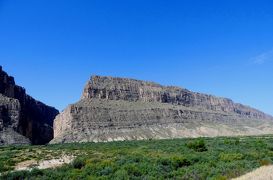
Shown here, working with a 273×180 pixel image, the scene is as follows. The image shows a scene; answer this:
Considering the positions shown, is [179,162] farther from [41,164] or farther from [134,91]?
[134,91]

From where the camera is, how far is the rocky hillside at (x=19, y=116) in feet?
297

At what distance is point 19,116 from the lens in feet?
338

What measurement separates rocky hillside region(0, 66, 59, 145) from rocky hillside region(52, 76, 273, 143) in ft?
24.4

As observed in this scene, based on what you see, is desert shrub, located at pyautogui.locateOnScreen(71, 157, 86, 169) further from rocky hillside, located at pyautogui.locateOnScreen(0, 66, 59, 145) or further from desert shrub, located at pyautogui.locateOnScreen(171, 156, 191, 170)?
rocky hillside, located at pyautogui.locateOnScreen(0, 66, 59, 145)

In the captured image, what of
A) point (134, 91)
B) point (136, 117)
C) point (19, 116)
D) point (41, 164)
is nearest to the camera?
point (41, 164)

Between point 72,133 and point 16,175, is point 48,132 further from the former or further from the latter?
point 16,175

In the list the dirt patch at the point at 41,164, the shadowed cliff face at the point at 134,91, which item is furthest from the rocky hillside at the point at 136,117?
the dirt patch at the point at 41,164

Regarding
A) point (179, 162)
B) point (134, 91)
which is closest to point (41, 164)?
point (179, 162)

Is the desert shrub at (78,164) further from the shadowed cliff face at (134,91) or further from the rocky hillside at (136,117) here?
the shadowed cliff face at (134,91)

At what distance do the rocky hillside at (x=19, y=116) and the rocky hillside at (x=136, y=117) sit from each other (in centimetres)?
744

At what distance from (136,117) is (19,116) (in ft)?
154

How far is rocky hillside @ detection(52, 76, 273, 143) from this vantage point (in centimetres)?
12688

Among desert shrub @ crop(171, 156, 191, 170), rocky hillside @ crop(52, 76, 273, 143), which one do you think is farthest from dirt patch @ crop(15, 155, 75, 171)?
rocky hillside @ crop(52, 76, 273, 143)

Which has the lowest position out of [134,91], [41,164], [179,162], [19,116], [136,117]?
[41,164]
